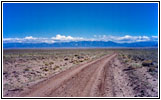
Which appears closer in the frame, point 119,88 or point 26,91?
point 26,91

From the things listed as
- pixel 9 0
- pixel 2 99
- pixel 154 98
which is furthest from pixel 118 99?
pixel 9 0

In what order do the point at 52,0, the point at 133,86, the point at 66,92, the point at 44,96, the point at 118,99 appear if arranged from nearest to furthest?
the point at 118,99
the point at 44,96
the point at 66,92
the point at 52,0
the point at 133,86

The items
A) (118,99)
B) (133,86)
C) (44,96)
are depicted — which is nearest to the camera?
(118,99)

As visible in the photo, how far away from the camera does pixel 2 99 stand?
A: 290 inches

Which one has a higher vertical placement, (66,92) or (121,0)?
(121,0)

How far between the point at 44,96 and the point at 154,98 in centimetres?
525

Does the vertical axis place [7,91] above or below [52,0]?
below

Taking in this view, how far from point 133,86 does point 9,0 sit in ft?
29.1

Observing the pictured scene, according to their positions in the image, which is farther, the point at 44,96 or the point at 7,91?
the point at 7,91

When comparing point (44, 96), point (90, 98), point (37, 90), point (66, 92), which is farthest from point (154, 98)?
point (37, 90)

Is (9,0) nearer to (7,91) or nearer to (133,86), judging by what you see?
(7,91)

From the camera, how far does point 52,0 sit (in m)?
9.20

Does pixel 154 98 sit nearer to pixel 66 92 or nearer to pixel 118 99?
pixel 118 99

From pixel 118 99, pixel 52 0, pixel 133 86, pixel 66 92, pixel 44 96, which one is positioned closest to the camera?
pixel 118 99
